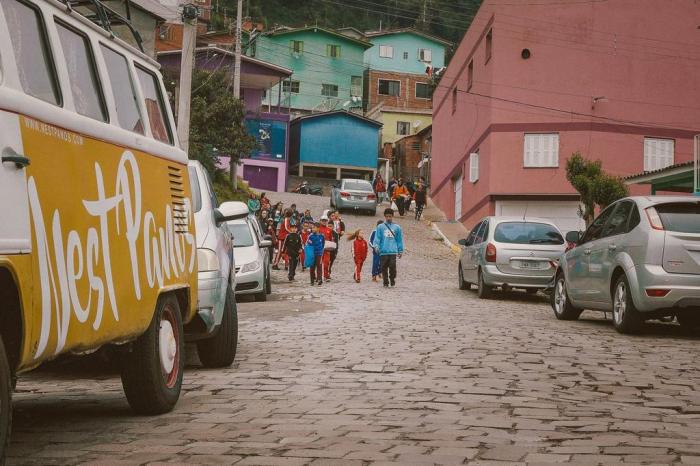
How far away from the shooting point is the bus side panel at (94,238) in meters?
4.57

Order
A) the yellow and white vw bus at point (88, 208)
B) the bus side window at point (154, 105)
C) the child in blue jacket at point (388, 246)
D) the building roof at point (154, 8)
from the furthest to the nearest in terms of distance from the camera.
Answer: the building roof at point (154, 8)
the child in blue jacket at point (388, 246)
the bus side window at point (154, 105)
the yellow and white vw bus at point (88, 208)

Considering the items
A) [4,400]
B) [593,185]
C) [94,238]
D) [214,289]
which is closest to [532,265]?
[593,185]

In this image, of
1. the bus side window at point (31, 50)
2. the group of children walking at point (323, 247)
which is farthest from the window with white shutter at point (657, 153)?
the bus side window at point (31, 50)

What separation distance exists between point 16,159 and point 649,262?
9.00 meters

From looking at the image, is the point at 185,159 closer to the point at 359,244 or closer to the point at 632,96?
the point at 359,244

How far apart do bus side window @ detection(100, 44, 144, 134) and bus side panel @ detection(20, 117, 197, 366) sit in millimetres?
220

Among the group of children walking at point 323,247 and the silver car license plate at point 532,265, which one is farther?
the group of children walking at point 323,247

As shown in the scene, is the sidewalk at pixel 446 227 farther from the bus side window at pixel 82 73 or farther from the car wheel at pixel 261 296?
the bus side window at pixel 82 73

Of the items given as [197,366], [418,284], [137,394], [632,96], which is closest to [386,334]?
[197,366]

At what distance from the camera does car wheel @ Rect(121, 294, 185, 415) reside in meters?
6.26

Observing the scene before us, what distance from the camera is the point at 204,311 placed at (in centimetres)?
833

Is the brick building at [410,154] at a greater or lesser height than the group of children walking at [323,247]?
greater

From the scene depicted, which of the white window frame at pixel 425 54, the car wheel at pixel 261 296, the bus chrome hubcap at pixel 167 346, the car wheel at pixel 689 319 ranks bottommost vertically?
the car wheel at pixel 261 296

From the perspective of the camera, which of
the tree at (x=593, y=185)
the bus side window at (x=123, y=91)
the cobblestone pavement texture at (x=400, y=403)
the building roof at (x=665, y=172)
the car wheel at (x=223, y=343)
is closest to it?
the cobblestone pavement texture at (x=400, y=403)
